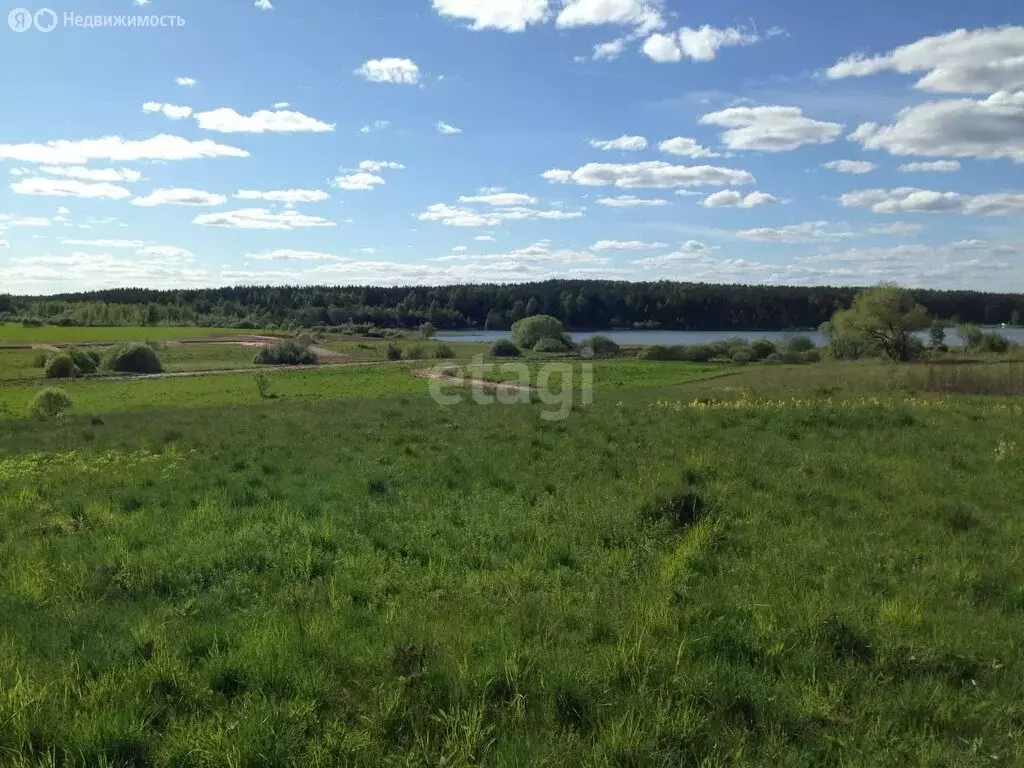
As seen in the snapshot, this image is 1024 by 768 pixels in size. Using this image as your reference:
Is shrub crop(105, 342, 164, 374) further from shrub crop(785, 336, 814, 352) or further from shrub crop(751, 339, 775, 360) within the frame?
shrub crop(785, 336, 814, 352)

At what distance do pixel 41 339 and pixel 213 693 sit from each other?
108048 mm

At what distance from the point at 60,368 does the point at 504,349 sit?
170 ft

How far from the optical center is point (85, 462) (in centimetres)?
1473

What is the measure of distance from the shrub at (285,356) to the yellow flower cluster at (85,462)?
63598 millimetres

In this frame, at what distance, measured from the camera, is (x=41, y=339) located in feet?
310

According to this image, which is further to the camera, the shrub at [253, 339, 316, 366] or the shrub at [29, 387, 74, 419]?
the shrub at [253, 339, 316, 366]

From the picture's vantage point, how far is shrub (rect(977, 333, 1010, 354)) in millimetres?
75000

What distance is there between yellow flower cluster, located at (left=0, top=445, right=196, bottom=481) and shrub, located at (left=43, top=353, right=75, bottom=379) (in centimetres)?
5322

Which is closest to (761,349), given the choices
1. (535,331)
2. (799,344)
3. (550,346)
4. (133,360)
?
(799,344)

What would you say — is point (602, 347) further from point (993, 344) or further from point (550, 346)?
point (993, 344)

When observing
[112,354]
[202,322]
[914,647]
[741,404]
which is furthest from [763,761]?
[202,322]

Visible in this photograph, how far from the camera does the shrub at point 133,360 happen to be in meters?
69.1

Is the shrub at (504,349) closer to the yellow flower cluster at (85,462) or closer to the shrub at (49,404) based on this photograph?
the shrub at (49,404)

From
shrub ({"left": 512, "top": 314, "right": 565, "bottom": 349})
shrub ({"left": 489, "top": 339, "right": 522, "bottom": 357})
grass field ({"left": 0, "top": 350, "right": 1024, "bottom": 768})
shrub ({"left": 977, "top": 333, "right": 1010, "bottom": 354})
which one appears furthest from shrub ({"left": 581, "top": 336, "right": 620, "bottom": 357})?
grass field ({"left": 0, "top": 350, "right": 1024, "bottom": 768})
